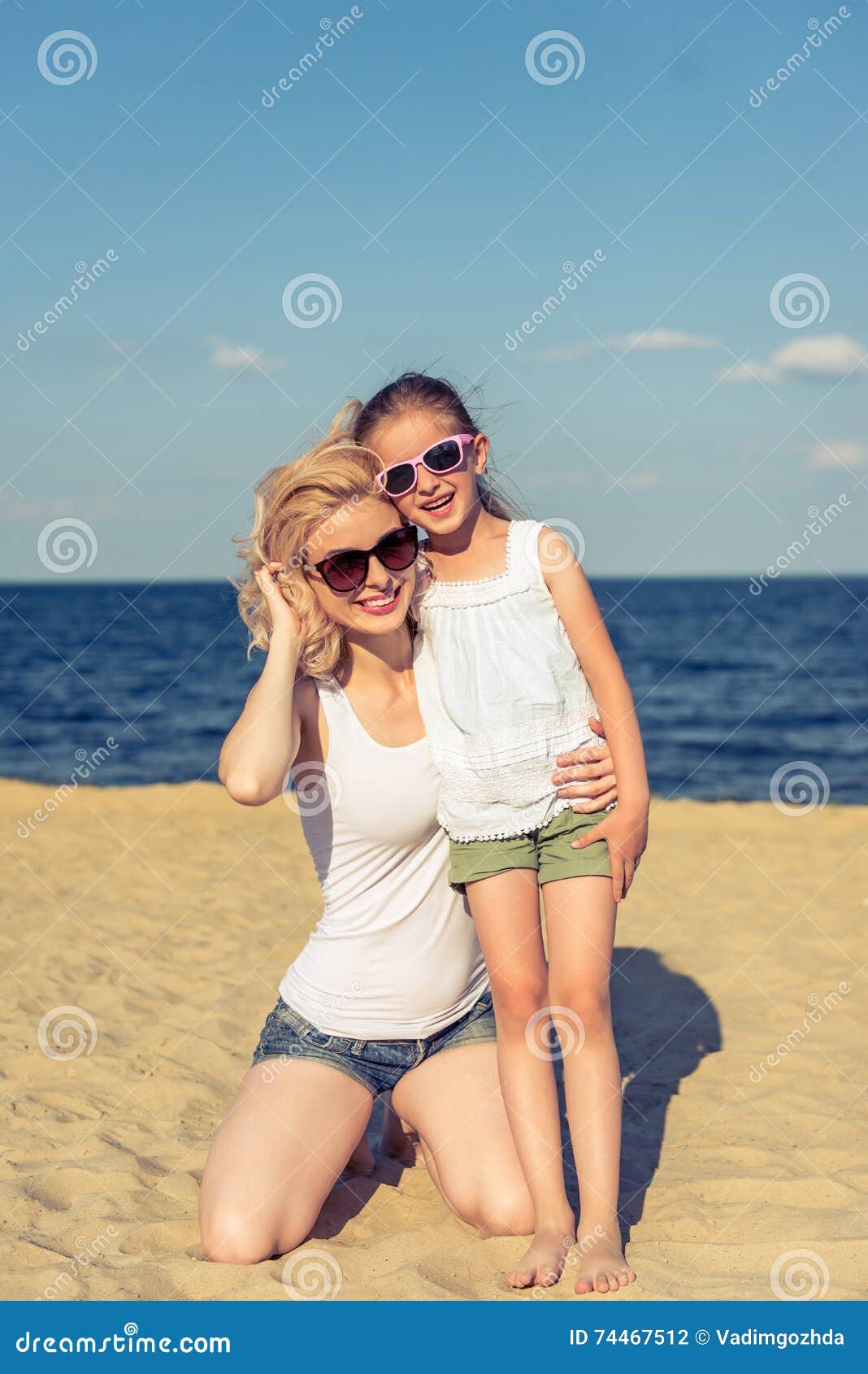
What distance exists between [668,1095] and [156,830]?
4.65m

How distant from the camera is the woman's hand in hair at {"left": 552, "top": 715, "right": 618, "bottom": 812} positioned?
3076mm

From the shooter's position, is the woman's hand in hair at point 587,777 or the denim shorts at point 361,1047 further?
the denim shorts at point 361,1047

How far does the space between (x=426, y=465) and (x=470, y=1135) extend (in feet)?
6.19

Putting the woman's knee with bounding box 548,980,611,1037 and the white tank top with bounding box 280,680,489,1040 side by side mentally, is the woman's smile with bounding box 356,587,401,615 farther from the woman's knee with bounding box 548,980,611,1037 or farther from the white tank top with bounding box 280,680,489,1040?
the woman's knee with bounding box 548,980,611,1037

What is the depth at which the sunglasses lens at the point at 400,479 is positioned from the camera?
3.12m

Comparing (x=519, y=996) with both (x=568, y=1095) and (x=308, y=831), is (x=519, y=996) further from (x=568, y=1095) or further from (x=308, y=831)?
(x=308, y=831)

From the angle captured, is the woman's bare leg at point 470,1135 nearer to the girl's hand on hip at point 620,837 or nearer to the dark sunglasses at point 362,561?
the girl's hand on hip at point 620,837

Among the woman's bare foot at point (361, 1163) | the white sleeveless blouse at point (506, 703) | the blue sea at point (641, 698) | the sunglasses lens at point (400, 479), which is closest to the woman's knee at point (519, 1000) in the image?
the white sleeveless blouse at point (506, 703)

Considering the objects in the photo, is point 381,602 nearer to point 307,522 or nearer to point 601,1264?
point 307,522

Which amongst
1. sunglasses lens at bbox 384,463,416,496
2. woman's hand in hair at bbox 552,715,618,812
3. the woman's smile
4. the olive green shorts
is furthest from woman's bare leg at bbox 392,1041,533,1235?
sunglasses lens at bbox 384,463,416,496

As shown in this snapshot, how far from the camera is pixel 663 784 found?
14.2 meters

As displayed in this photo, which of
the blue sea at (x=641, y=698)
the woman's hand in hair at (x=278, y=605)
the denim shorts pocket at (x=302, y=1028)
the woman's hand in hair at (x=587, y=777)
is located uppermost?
the woman's hand in hair at (x=587, y=777)

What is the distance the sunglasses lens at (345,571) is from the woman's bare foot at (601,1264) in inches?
70.1

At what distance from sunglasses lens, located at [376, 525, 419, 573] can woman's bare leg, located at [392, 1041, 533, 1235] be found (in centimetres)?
144
